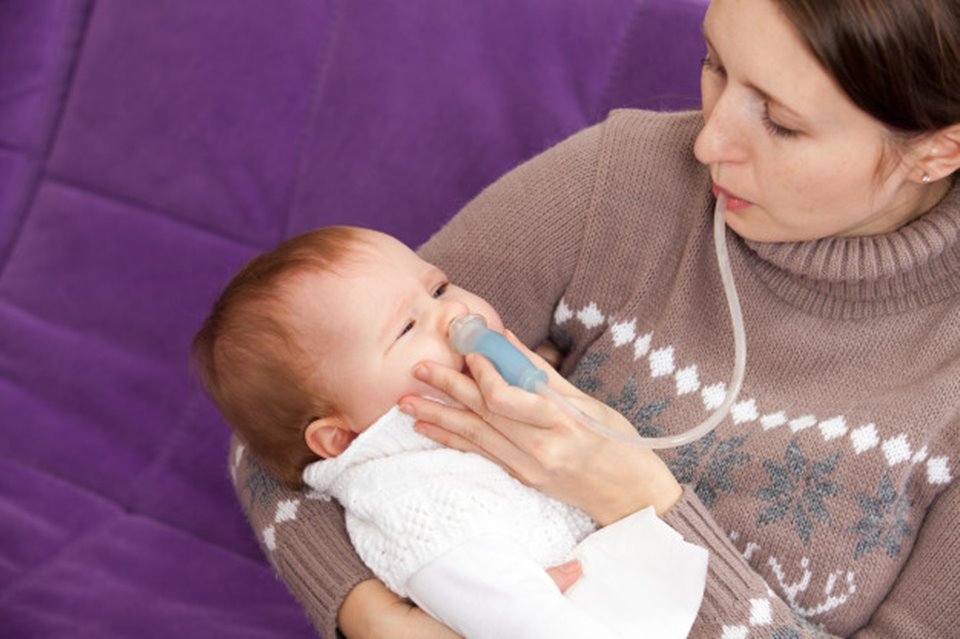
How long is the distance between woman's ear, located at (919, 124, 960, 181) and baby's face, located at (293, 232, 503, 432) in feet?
1.81

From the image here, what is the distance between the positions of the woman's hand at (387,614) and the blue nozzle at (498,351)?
0.21m

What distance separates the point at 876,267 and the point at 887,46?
12.7 inches

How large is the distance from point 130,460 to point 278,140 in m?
0.63

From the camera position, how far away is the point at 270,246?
6.95ft

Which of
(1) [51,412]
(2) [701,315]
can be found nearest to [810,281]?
(2) [701,315]

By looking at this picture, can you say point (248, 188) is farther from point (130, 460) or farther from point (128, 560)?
point (128, 560)

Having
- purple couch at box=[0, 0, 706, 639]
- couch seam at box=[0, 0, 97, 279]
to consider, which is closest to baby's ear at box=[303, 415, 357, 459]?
purple couch at box=[0, 0, 706, 639]

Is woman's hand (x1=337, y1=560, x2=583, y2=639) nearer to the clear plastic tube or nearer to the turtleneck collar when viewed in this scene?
the clear plastic tube

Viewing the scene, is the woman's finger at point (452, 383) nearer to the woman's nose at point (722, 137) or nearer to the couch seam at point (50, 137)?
the woman's nose at point (722, 137)

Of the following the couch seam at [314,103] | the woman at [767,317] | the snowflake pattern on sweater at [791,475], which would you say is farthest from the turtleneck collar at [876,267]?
the couch seam at [314,103]

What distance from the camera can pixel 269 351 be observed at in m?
1.36

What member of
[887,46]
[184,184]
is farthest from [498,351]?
[184,184]

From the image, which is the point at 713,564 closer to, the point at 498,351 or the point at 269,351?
the point at 498,351

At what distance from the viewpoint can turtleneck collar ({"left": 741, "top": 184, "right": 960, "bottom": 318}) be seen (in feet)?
4.46
